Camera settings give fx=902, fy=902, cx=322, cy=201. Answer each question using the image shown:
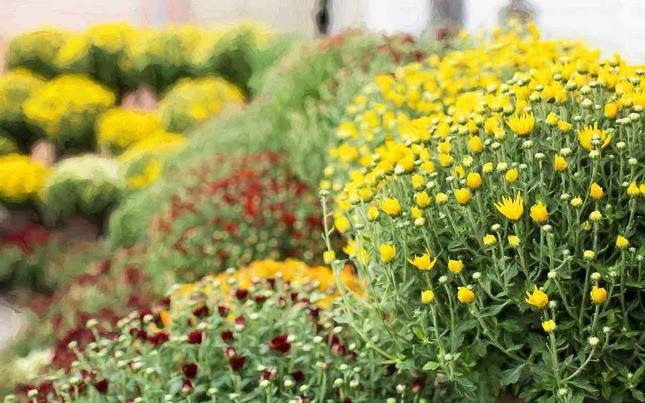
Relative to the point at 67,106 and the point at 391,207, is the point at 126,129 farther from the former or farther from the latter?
the point at 391,207

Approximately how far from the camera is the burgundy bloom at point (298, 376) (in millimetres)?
1533

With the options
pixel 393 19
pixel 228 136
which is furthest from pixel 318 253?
pixel 393 19

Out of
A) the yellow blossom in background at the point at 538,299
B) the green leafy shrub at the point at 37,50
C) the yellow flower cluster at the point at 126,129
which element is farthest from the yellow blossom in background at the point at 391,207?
the green leafy shrub at the point at 37,50

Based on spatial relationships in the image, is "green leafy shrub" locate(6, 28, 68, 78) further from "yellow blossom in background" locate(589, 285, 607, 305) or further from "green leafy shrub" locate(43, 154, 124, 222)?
"yellow blossom in background" locate(589, 285, 607, 305)

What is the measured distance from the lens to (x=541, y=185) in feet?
3.99

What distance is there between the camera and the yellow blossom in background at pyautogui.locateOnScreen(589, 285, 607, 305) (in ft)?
3.77

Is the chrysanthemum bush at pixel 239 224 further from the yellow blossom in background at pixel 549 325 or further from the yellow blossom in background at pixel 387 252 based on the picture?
the yellow blossom in background at pixel 549 325

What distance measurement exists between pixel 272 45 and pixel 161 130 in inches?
42.1

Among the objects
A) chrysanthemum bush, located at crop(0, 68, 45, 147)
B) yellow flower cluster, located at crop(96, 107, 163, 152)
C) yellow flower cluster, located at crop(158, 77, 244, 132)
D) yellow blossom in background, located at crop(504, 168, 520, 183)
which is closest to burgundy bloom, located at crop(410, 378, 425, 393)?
yellow blossom in background, located at crop(504, 168, 520, 183)

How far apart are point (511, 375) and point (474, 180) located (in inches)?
11.2

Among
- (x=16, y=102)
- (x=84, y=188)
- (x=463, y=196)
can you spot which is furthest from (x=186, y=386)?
(x=16, y=102)

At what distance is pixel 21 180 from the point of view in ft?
19.0

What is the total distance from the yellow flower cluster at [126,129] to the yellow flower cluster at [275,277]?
146 inches

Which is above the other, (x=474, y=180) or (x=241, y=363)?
(x=474, y=180)
